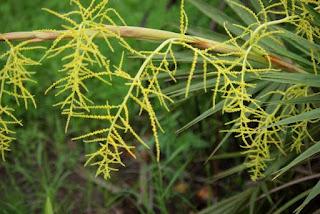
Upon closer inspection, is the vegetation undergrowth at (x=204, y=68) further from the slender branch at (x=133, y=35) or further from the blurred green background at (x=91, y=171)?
the blurred green background at (x=91, y=171)

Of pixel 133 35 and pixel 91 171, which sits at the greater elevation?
pixel 133 35

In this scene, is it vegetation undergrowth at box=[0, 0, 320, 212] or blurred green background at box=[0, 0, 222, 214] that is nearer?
vegetation undergrowth at box=[0, 0, 320, 212]

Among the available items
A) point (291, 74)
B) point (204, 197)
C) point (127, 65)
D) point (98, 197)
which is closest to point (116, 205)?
point (98, 197)

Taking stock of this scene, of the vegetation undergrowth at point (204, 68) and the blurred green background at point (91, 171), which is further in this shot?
the blurred green background at point (91, 171)

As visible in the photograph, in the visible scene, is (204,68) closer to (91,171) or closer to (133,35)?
(133,35)

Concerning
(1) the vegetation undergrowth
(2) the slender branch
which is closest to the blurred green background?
(1) the vegetation undergrowth

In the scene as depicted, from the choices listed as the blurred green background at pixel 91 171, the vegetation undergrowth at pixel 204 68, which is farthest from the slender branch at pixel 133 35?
the blurred green background at pixel 91 171

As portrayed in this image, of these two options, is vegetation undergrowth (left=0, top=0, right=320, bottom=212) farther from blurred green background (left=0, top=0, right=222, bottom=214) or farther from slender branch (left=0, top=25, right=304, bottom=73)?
blurred green background (left=0, top=0, right=222, bottom=214)

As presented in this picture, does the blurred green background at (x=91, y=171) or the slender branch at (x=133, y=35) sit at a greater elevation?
the slender branch at (x=133, y=35)

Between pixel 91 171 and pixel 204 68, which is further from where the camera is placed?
pixel 91 171

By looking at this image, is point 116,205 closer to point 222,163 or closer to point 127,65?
point 222,163

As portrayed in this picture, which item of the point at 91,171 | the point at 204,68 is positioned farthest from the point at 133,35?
the point at 91,171
